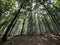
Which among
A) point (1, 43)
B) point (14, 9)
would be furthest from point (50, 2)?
point (1, 43)

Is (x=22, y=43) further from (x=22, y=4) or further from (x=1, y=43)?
(x=22, y=4)

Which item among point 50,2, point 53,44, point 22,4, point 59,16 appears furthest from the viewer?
point 59,16

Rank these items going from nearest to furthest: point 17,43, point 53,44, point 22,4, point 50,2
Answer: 1. point 53,44
2. point 17,43
3. point 22,4
4. point 50,2

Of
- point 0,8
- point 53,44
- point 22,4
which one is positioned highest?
point 22,4

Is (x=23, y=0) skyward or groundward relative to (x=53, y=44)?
skyward

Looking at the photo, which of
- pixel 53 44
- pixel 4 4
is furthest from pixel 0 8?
pixel 53 44

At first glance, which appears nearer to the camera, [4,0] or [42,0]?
[4,0]

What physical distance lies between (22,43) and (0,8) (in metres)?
3.70

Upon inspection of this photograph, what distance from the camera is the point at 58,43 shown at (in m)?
8.92

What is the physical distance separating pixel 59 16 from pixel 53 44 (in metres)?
8.25

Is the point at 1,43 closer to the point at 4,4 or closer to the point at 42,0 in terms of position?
the point at 4,4

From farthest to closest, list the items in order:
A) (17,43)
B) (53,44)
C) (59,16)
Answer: (59,16)
(17,43)
(53,44)

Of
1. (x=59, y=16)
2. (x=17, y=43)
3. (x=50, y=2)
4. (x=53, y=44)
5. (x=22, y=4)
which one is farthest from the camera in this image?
(x=59, y=16)

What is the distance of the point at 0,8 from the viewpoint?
865 centimetres
